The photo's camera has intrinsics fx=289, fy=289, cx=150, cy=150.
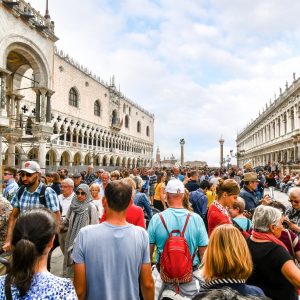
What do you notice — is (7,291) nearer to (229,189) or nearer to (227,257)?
(227,257)

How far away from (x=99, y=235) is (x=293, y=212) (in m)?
3.14

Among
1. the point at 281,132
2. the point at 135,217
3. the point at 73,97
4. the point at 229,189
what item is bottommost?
the point at 135,217

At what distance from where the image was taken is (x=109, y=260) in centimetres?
225

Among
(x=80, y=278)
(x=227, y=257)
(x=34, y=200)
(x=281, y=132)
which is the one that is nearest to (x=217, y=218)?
(x=227, y=257)

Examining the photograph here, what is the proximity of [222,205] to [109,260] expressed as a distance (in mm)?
1954

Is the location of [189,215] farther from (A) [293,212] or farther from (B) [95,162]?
(B) [95,162]

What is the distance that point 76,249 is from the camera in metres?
2.29

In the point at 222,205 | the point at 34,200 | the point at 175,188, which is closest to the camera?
the point at 175,188

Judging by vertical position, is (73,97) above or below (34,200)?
above

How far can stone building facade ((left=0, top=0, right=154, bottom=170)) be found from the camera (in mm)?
14133

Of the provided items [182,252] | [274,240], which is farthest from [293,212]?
[182,252]

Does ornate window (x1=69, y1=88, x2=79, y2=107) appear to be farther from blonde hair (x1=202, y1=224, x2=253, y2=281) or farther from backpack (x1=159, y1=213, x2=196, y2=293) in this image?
blonde hair (x1=202, y1=224, x2=253, y2=281)

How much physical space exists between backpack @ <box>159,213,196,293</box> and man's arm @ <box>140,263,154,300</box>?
301 mm

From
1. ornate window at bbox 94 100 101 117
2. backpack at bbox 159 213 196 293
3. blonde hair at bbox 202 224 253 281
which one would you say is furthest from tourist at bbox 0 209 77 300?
ornate window at bbox 94 100 101 117
